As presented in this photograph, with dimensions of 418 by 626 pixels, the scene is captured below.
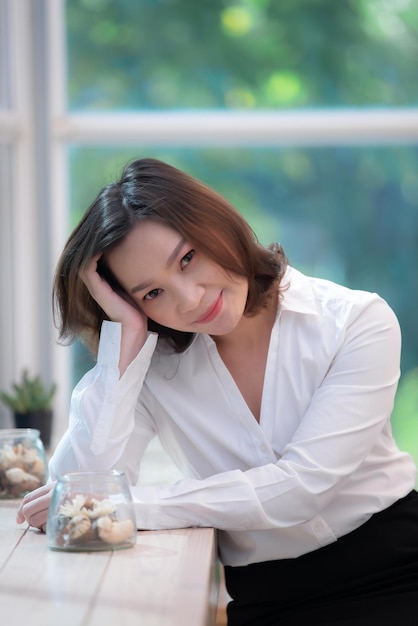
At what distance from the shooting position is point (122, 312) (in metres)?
1.79

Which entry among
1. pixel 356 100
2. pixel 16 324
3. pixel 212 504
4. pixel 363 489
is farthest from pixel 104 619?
pixel 356 100

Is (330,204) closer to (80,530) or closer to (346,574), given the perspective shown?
(346,574)

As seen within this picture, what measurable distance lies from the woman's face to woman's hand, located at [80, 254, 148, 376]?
44mm

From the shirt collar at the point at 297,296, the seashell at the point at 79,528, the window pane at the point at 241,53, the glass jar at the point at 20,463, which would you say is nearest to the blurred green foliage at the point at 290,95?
the window pane at the point at 241,53

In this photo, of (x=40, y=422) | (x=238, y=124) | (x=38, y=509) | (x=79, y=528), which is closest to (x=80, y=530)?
(x=79, y=528)

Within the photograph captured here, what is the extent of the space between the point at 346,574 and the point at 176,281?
2.15 ft

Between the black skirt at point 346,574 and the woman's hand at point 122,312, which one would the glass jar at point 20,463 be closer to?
the woman's hand at point 122,312

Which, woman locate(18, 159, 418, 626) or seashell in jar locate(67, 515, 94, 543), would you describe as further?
woman locate(18, 159, 418, 626)

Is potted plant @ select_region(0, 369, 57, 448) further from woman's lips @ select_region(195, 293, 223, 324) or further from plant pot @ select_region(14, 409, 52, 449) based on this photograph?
woman's lips @ select_region(195, 293, 223, 324)

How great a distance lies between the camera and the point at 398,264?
3635 mm

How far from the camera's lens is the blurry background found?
3555 mm

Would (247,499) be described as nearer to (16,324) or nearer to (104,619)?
(104,619)

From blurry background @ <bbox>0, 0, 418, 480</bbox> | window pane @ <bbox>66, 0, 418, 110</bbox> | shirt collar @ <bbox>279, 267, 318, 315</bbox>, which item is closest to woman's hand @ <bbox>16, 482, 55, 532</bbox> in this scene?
shirt collar @ <bbox>279, 267, 318, 315</bbox>

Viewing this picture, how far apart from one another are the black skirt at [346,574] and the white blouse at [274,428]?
0.16 feet
